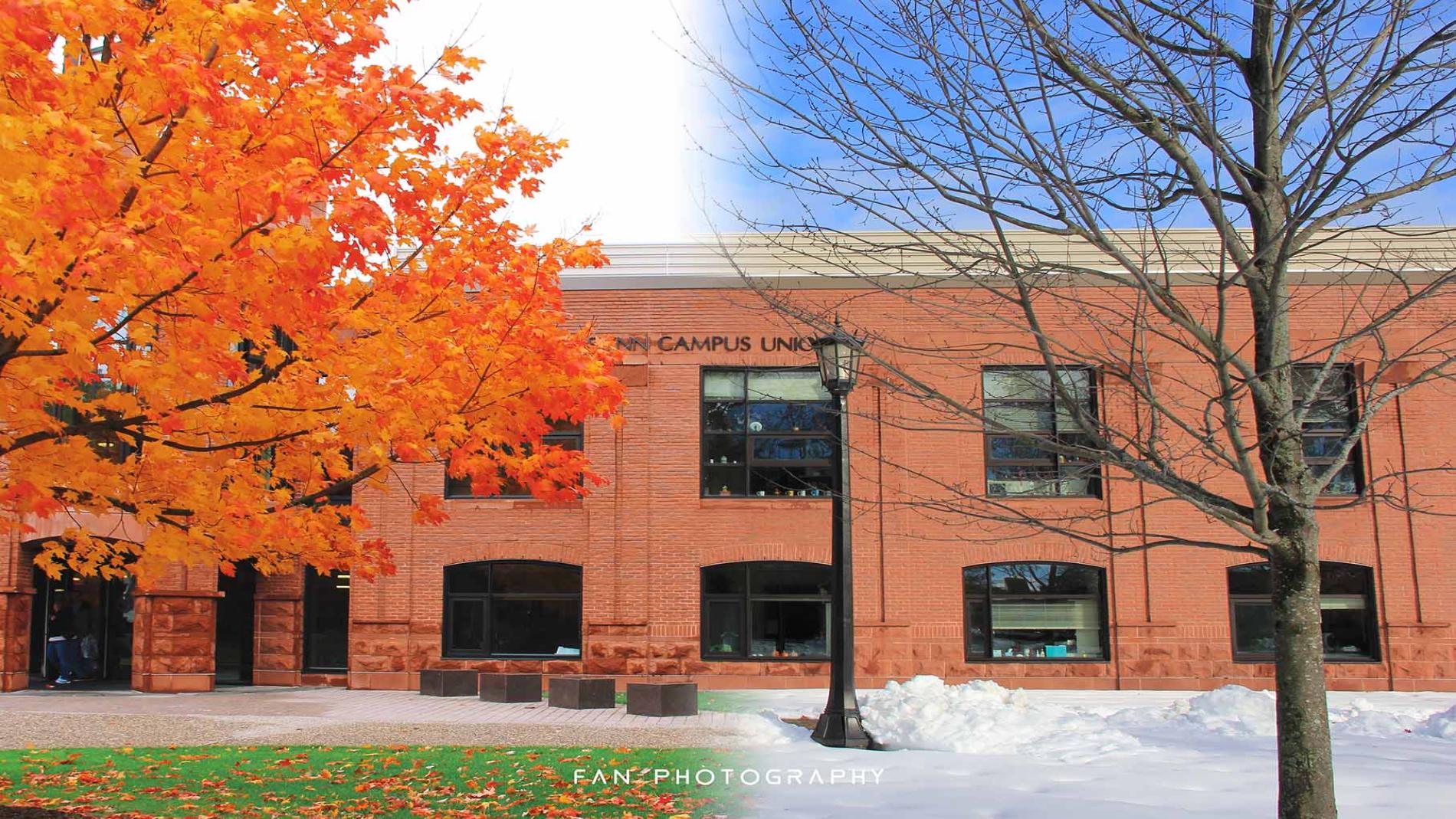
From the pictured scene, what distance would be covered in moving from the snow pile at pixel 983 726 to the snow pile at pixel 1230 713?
1.22 metres

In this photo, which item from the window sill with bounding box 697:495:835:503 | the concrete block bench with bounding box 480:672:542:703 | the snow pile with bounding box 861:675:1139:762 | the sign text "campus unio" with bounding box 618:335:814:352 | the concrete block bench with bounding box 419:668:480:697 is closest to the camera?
the snow pile with bounding box 861:675:1139:762

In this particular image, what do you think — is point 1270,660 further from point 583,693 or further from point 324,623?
point 324,623

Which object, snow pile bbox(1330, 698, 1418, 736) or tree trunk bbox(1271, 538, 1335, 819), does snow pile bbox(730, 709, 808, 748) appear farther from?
tree trunk bbox(1271, 538, 1335, 819)

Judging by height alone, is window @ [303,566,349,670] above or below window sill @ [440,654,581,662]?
above

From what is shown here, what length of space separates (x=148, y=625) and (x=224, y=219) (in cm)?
1595

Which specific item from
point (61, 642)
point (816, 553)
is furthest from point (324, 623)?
point (816, 553)

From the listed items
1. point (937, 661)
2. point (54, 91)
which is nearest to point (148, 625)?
point (937, 661)

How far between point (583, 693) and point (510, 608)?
423 cm

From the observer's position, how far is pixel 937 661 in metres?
19.6

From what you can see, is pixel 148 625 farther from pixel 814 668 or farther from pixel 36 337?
pixel 36 337

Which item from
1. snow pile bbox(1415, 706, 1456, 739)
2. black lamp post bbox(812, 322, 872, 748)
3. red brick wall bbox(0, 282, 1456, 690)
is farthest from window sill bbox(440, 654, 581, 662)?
snow pile bbox(1415, 706, 1456, 739)

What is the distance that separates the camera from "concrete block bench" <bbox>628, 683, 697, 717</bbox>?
50.3ft

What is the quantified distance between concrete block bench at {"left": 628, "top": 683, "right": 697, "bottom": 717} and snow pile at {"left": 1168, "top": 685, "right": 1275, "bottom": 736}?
601 cm

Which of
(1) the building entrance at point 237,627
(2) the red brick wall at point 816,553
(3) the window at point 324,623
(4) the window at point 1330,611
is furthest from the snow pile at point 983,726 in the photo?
(1) the building entrance at point 237,627
